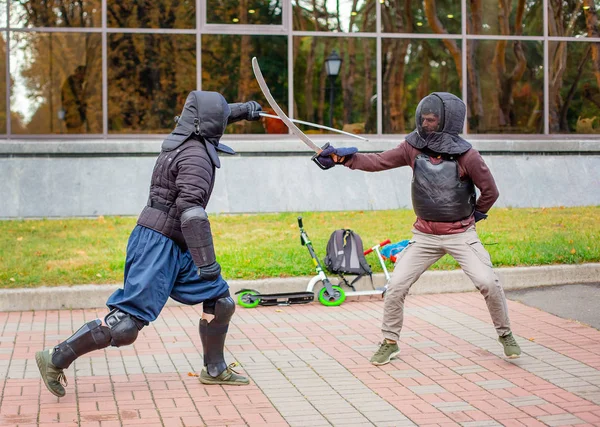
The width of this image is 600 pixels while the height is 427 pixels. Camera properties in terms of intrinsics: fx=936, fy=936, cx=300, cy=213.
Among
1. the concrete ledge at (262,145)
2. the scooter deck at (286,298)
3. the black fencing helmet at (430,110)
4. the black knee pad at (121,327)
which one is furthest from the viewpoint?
the concrete ledge at (262,145)

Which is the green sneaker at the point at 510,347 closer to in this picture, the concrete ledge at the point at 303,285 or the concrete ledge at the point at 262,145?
the concrete ledge at the point at 303,285

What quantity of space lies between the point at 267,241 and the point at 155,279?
571 centimetres

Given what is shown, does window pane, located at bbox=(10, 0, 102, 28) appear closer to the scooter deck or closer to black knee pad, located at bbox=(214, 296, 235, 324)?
the scooter deck

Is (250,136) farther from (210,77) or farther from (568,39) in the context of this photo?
(568,39)

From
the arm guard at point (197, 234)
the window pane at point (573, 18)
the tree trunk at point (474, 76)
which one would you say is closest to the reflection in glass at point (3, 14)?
the tree trunk at point (474, 76)

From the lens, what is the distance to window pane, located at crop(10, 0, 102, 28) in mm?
16031

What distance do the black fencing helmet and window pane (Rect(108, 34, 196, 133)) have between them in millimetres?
9809

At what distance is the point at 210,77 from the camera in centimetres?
1639

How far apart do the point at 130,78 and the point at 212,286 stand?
10.6 meters

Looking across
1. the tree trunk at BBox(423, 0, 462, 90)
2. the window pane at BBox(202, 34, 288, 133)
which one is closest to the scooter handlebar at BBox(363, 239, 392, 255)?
the window pane at BBox(202, 34, 288, 133)

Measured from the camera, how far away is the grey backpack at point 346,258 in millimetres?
9711

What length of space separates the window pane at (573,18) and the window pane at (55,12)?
841cm

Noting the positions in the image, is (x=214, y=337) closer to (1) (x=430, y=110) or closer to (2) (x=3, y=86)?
(1) (x=430, y=110)

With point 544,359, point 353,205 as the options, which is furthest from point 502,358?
point 353,205
